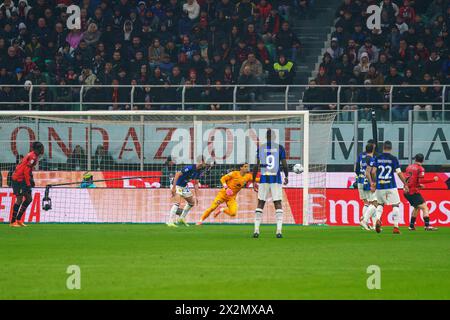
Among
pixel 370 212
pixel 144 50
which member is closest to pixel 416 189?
pixel 370 212

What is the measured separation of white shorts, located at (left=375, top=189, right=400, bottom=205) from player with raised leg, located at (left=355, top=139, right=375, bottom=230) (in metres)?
1.06

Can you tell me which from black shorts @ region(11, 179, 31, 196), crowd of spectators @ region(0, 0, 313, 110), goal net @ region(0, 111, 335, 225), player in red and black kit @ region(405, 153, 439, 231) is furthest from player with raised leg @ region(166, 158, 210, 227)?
player in red and black kit @ region(405, 153, 439, 231)

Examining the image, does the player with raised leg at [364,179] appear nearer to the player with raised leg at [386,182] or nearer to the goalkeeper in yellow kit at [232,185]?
the player with raised leg at [386,182]

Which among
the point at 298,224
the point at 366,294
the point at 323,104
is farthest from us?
the point at 323,104

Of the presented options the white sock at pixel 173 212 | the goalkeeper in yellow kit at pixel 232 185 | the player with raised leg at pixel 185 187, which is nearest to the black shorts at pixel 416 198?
the goalkeeper in yellow kit at pixel 232 185

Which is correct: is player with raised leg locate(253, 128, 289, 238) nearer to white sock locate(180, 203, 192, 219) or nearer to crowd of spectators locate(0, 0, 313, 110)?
white sock locate(180, 203, 192, 219)

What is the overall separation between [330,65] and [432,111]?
4.71m

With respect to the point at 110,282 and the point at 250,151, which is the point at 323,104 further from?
the point at 110,282

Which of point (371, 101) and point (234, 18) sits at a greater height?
point (234, 18)

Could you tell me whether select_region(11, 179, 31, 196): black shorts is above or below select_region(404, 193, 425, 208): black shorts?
above

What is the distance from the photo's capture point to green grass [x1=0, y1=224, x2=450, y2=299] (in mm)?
11781
